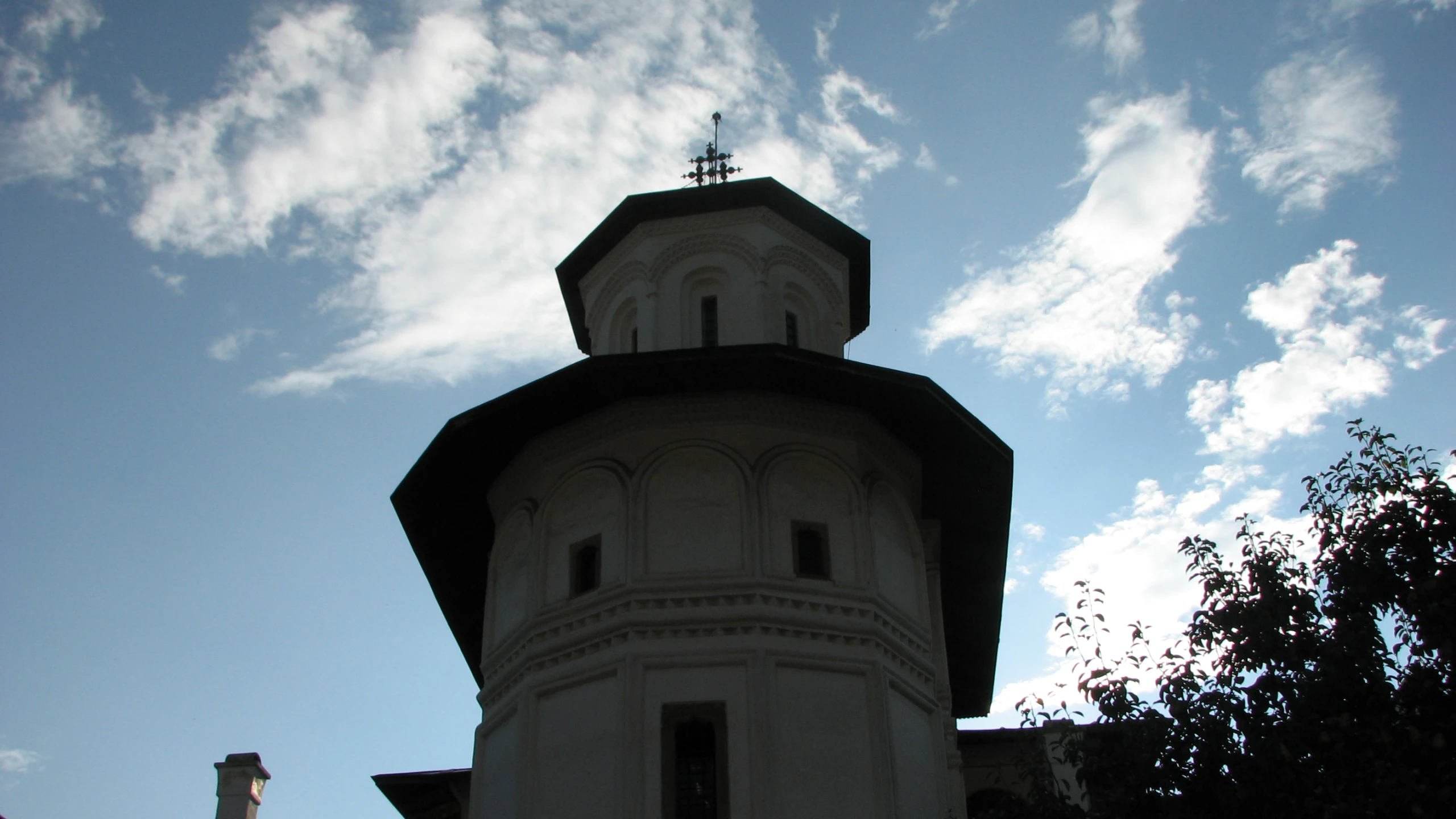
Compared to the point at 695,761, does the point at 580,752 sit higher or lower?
higher

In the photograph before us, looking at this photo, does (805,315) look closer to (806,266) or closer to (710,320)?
(806,266)

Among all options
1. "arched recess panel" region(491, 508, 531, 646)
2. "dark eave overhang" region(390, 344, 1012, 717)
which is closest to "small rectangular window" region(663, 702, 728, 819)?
"arched recess panel" region(491, 508, 531, 646)

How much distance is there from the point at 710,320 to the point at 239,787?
7546mm

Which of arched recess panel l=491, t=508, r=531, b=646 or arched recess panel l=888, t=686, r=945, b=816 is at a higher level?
arched recess panel l=491, t=508, r=531, b=646

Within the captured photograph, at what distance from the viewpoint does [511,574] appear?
12242 millimetres

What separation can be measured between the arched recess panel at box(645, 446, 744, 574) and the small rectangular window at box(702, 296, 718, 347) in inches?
117

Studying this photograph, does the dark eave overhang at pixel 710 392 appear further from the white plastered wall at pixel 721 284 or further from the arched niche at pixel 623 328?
the arched niche at pixel 623 328

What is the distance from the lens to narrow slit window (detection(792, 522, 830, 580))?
11.3 metres

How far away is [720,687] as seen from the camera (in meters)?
10.4

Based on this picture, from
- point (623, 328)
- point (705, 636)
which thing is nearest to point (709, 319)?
point (623, 328)

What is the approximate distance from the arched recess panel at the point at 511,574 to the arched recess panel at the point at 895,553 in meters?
3.24

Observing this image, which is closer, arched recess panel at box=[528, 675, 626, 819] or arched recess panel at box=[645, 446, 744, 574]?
arched recess panel at box=[528, 675, 626, 819]

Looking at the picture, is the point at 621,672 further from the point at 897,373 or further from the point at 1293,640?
the point at 1293,640

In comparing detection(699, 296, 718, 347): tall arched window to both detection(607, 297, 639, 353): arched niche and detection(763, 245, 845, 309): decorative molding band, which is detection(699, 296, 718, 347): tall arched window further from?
detection(607, 297, 639, 353): arched niche
